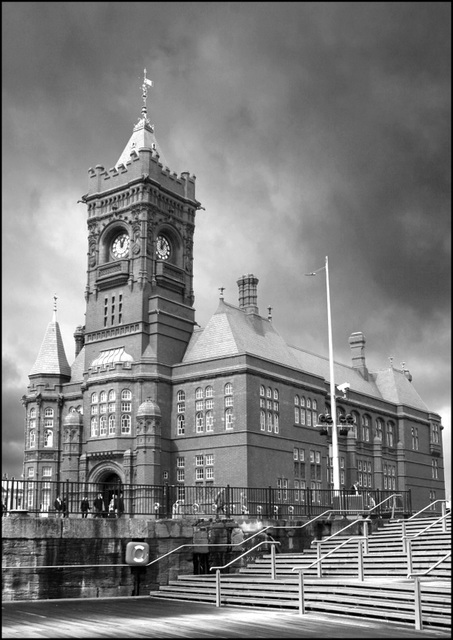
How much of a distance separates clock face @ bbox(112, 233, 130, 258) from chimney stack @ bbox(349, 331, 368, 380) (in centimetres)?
3369

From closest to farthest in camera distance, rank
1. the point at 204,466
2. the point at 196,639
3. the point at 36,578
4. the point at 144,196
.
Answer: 1. the point at 196,639
2. the point at 36,578
3. the point at 204,466
4. the point at 144,196

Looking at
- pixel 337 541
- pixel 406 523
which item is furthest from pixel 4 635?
pixel 406 523

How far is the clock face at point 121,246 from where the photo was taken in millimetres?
58688

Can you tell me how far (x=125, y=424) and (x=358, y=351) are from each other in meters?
37.4

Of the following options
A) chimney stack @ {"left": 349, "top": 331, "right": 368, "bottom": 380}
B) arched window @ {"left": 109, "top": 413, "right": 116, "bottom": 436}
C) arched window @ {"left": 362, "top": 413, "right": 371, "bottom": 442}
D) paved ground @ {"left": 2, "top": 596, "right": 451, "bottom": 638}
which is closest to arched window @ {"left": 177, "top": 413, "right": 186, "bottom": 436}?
arched window @ {"left": 109, "top": 413, "right": 116, "bottom": 436}

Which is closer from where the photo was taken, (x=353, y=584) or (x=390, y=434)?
(x=353, y=584)

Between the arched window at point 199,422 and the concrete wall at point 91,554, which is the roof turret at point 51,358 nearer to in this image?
the arched window at point 199,422

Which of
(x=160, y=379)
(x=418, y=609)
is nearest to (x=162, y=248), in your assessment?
(x=160, y=379)

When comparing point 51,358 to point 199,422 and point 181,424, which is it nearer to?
point 181,424

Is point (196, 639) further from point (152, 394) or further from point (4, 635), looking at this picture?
point (152, 394)

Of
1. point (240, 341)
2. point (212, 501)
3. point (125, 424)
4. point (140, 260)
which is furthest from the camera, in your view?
point (140, 260)

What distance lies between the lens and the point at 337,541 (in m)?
31.7

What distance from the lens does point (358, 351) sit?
277 feet

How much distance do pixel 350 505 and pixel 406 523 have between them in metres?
8.71
